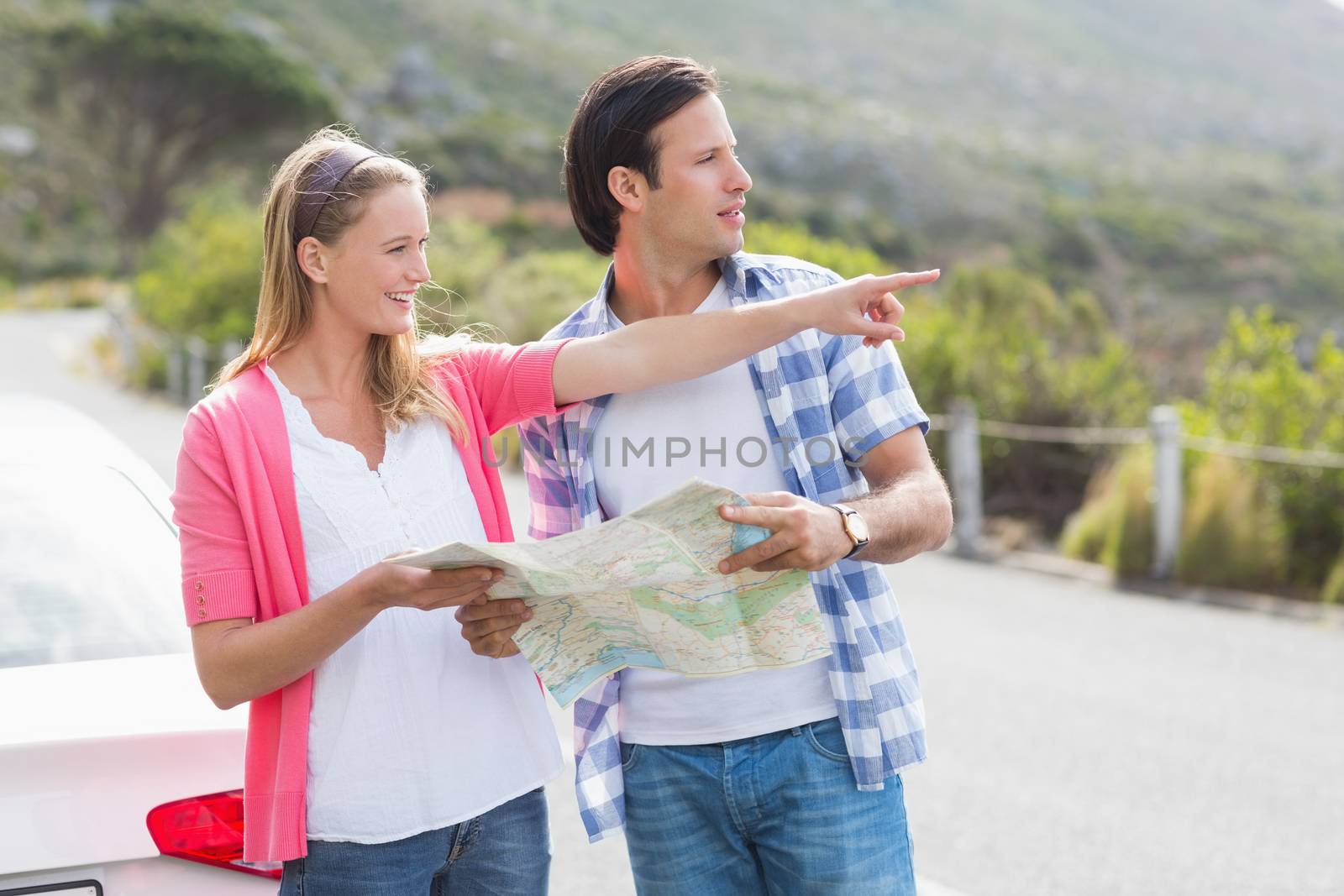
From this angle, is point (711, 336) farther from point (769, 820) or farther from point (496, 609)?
point (769, 820)

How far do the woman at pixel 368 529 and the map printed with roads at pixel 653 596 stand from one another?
10cm

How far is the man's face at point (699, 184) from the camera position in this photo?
2324 millimetres

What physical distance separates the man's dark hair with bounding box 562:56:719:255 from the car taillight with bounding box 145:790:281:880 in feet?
3.75

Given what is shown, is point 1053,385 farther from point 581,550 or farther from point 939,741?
point 581,550

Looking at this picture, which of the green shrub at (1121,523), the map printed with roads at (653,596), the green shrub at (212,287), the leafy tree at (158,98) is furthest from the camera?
the leafy tree at (158,98)

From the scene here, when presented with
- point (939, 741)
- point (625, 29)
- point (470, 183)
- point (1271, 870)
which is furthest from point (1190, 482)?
point (625, 29)

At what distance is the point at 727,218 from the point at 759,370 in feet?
0.88

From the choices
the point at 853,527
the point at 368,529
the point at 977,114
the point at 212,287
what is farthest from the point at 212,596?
the point at 977,114

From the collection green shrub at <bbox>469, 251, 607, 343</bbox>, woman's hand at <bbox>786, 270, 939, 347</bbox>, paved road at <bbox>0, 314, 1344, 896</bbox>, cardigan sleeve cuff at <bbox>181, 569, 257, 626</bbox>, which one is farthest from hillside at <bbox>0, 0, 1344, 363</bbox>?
cardigan sleeve cuff at <bbox>181, 569, 257, 626</bbox>

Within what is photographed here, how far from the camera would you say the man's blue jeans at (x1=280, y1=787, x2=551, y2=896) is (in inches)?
80.0

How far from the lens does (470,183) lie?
180ft

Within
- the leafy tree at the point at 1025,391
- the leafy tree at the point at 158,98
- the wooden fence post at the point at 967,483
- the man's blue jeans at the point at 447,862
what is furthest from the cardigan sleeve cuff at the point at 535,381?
the leafy tree at the point at 158,98

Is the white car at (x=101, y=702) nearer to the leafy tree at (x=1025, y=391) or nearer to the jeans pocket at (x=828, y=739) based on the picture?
the jeans pocket at (x=828, y=739)

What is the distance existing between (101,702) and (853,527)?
1.37 meters
